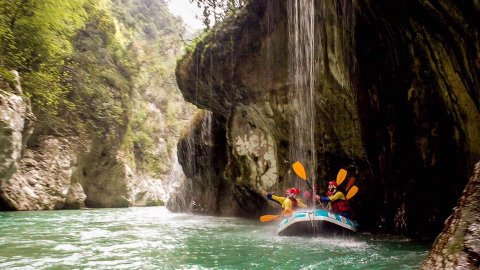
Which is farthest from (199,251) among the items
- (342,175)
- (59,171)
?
(59,171)

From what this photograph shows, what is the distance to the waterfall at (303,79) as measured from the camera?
9469 millimetres

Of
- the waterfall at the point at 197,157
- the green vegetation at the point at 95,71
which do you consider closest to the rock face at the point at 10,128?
the green vegetation at the point at 95,71

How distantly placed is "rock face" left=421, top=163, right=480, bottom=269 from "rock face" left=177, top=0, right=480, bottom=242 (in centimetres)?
362

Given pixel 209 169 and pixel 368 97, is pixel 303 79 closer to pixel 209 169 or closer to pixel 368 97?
pixel 368 97

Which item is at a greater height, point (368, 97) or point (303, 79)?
point (303, 79)

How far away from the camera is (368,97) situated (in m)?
9.29

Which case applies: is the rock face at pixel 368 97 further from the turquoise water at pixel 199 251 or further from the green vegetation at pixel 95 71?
the green vegetation at pixel 95 71

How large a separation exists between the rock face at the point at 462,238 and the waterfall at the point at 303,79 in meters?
7.04

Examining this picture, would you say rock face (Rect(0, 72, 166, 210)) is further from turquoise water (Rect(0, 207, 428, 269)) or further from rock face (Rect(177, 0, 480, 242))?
rock face (Rect(177, 0, 480, 242))

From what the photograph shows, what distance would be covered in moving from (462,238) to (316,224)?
5.50 meters

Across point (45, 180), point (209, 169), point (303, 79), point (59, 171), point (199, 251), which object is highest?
point (303, 79)

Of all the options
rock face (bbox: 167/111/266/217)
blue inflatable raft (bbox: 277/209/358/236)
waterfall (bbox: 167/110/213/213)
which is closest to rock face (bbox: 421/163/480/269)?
blue inflatable raft (bbox: 277/209/358/236)

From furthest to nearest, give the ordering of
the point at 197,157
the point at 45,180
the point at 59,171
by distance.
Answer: the point at 59,171
the point at 45,180
the point at 197,157

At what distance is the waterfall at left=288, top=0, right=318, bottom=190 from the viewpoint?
947 cm
